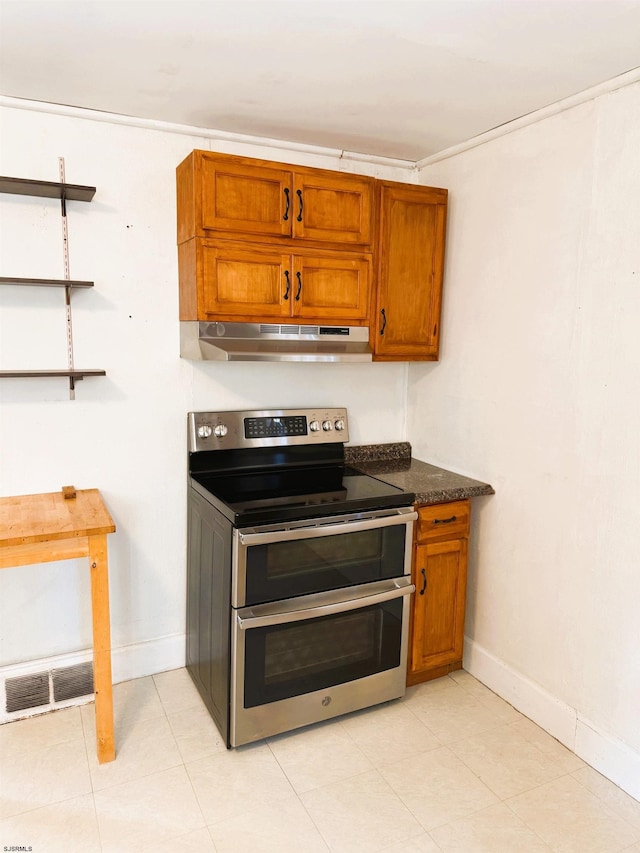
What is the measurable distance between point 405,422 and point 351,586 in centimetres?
110

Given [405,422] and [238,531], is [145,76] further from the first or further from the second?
[405,422]

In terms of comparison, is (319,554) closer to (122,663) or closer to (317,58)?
(122,663)

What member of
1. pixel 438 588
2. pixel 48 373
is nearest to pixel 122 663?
pixel 48 373

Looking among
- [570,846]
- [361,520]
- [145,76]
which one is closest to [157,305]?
[145,76]

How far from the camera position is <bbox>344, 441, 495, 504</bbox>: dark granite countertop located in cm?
252

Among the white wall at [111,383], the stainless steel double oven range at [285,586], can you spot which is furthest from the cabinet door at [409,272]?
the stainless steel double oven range at [285,586]

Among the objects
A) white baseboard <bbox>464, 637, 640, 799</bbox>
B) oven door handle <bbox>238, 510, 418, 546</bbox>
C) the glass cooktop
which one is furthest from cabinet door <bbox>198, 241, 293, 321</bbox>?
white baseboard <bbox>464, 637, 640, 799</bbox>

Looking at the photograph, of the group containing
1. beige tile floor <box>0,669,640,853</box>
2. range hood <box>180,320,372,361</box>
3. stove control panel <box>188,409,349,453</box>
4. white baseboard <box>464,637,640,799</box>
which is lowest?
beige tile floor <box>0,669,640,853</box>

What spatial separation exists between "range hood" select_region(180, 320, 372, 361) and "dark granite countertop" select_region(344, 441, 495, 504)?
0.57 metres

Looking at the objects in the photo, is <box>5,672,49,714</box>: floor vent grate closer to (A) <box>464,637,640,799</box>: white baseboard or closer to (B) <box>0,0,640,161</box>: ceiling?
(A) <box>464,637,640,799</box>: white baseboard

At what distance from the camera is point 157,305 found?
252cm

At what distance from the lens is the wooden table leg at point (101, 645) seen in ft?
6.64

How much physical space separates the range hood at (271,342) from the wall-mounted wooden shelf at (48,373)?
1.27 ft

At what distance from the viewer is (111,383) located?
2480mm
